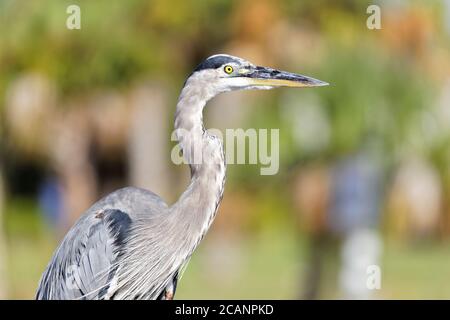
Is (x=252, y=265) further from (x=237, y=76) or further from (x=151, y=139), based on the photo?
(x=237, y=76)

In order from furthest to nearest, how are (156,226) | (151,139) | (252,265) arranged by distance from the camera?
1. (252,265)
2. (151,139)
3. (156,226)

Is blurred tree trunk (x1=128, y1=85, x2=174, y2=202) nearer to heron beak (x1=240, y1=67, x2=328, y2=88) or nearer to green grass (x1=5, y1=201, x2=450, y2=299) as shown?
green grass (x1=5, y1=201, x2=450, y2=299)

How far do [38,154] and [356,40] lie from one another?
4.25 meters

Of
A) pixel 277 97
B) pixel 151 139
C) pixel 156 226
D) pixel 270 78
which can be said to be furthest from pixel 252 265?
pixel 270 78

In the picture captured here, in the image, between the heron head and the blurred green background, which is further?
the blurred green background

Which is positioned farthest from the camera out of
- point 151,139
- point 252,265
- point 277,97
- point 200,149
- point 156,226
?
point 252,265

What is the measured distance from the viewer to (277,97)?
861cm

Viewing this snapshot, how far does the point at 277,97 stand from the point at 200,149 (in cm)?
575

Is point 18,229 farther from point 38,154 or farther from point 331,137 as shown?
point 331,137

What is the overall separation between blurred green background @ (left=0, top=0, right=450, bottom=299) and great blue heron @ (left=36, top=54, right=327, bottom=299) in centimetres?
526

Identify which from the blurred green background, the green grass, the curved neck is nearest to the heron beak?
the curved neck

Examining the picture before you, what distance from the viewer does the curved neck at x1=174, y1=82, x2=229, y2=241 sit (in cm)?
291

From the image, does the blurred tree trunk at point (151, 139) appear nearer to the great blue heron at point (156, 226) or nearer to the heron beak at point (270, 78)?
the great blue heron at point (156, 226)

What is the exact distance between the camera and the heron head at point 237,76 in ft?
9.75
